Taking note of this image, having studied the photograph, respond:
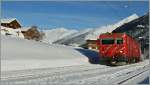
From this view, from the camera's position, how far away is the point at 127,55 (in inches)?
1650

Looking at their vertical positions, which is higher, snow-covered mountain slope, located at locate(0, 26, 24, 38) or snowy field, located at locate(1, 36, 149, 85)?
snow-covered mountain slope, located at locate(0, 26, 24, 38)

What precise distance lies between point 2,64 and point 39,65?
16.1 ft

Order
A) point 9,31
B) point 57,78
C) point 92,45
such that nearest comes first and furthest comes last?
1. point 57,78
2. point 9,31
3. point 92,45

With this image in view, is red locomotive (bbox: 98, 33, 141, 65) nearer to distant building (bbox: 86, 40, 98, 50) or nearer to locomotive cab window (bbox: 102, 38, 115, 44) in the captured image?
locomotive cab window (bbox: 102, 38, 115, 44)

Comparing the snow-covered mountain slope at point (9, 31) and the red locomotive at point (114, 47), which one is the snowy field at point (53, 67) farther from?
the snow-covered mountain slope at point (9, 31)

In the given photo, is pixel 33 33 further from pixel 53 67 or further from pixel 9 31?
pixel 53 67

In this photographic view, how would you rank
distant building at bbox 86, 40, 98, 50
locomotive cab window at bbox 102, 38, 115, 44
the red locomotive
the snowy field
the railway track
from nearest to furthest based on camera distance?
the railway track
the snowy field
the red locomotive
locomotive cab window at bbox 102, 38, 115, 44
distant building at bbox 86, 40, 98, 50

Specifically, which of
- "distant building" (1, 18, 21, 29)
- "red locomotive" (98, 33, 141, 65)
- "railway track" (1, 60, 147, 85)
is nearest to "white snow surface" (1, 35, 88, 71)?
"red locomotive" (98, 33, 141, 65)

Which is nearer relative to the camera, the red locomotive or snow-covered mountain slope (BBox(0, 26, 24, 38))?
the red locomotive

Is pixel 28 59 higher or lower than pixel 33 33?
lower

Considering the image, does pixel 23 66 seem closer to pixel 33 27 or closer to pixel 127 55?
pixel 127 55

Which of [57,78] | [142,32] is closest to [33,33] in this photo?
[142,32]

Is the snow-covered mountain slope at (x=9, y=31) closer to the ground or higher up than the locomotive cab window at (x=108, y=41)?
higher up

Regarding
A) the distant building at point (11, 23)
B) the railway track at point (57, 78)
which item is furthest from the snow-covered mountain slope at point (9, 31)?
the railway track at point (57, 78)
